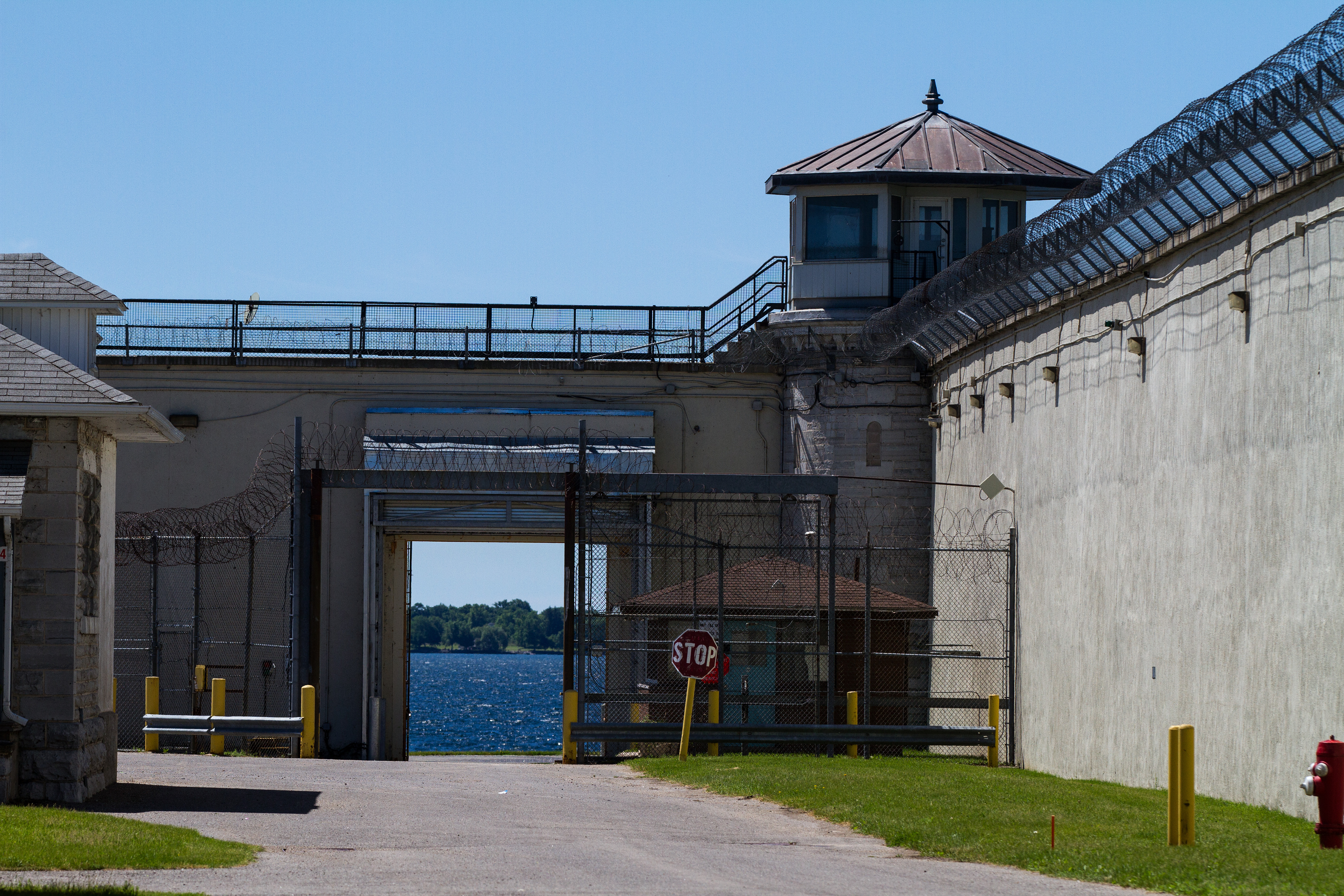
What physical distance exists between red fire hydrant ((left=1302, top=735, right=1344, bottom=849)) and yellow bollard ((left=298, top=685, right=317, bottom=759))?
1296cm

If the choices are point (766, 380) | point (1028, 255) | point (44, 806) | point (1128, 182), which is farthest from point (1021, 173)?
point (44, 806)

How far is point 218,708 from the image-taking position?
68.0 ft

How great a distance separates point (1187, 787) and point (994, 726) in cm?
956

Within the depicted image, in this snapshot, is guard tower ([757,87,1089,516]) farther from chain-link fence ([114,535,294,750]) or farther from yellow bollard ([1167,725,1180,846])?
yellow bollard ([1167,725,1180,846])

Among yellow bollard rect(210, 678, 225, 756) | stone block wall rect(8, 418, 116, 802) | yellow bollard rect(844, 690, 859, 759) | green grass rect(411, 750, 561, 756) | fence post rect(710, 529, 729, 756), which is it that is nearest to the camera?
stone block wall rect(8, 418, 116, 802)

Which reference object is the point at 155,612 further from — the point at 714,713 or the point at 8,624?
the point at 8,624

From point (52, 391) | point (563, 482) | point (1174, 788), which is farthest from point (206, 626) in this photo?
point (1174, 788)

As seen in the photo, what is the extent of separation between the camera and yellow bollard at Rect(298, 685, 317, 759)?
20.1 metres

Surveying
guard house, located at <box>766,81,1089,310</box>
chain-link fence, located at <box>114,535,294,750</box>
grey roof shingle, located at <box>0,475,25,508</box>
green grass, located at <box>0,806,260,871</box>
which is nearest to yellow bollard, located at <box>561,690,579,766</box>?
grey roof shingle, located at <box>0,475,25,508</box>

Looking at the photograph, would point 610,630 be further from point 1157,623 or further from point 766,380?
point 1157,623

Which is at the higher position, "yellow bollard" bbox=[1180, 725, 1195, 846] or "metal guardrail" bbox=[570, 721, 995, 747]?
"yellow bollard" bbox=[1180, 725, 1195, 846]

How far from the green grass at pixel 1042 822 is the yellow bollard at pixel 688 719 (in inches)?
9.5

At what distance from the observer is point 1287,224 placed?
1338 centimetres

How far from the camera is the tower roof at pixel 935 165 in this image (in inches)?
1033
